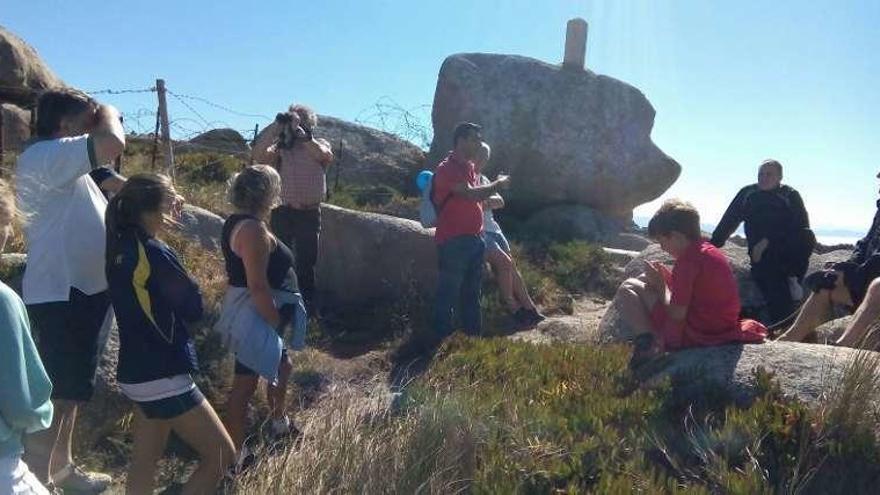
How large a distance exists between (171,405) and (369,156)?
11596mm

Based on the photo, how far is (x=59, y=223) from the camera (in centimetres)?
416

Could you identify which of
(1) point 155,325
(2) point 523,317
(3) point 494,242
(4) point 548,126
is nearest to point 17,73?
(4) point 548,126

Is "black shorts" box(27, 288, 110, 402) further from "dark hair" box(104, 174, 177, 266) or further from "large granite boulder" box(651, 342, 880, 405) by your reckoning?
"large granite boulder" box(651, 342, 880, 405)

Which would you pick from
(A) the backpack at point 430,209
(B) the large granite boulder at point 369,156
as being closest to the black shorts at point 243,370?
(A) the backpack at point 430,209

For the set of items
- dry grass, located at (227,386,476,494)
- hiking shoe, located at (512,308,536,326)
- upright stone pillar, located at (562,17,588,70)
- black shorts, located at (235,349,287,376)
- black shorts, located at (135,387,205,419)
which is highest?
upright stone pillar, located at (562,17,588,70)

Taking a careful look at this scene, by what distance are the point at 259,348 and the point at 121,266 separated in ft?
3.27

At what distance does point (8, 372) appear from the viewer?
8.09ft

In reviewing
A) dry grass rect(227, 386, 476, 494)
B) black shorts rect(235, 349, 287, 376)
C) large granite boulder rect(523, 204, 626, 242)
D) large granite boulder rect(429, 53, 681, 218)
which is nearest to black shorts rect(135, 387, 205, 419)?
dry grass rect(227, 386, 476, 494)

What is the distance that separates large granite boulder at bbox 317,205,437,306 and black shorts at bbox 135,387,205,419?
4.75 m

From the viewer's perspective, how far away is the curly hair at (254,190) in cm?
445

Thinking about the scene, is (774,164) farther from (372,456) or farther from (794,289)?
(372,456)

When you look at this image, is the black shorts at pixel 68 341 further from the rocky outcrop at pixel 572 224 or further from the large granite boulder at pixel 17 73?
the large granite boulder at pixel 17 73

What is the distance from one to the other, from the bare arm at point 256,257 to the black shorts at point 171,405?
2.38 ft

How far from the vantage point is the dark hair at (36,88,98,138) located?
416cm
